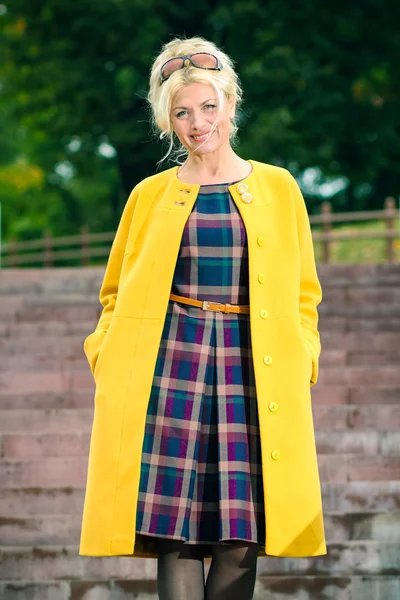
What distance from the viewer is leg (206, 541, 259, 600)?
11.2 feet

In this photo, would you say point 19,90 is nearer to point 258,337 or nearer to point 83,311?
point 83,311

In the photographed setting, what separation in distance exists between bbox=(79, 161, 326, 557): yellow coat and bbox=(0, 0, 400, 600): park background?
1.58 feet

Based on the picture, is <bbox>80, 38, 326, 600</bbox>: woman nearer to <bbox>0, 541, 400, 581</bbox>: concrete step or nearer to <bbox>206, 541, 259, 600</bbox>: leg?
<bbox>206, 541, 259, 600</bbox>: leg

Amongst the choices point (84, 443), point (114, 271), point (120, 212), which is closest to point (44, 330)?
point (84, 443)

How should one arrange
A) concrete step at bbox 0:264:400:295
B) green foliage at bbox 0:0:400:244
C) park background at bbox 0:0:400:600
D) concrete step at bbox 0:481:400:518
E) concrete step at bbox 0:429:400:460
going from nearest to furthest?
park background at bbox 0:0:400:600
concrete step at bbox 0:481:400:518
concrete step at bbox 0:429:400:460
concrete step at bbox 0:264:400:295
green foliage at bbox 0:0:400:244

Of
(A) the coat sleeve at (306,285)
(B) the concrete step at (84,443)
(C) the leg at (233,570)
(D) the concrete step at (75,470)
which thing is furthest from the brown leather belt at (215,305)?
(B) the concrete step at (84,443)

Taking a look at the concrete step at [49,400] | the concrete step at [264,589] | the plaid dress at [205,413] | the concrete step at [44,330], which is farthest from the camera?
the concrete step at [44,330]

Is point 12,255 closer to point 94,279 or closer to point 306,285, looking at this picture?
point 94,279

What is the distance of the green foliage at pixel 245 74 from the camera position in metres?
22.4

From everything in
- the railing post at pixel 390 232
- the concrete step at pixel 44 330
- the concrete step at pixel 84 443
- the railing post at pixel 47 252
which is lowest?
the concrete step at pixel 84 443

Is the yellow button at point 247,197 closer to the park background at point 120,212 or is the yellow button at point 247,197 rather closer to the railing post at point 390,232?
the park background at point 120,212

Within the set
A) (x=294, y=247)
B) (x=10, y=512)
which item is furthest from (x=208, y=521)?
(x=10, y=512)

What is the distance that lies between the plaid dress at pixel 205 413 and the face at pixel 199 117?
209 mm

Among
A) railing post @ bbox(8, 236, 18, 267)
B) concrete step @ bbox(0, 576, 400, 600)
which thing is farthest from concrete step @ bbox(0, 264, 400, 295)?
railing post @ bbox(8, 236, 18, 267)
